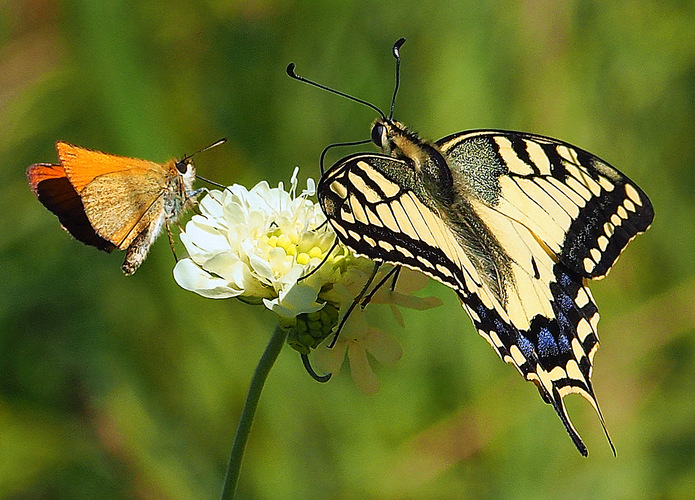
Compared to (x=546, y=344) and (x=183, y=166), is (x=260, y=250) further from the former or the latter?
(x=546, y=344)

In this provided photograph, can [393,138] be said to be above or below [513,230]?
above

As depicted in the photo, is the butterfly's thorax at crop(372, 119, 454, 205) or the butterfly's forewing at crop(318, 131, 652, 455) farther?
the butterfly's thorax at crop(372, 119, 454, 205)

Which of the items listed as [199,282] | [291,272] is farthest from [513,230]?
[199,282]

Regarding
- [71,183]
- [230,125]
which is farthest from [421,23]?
[71,183]

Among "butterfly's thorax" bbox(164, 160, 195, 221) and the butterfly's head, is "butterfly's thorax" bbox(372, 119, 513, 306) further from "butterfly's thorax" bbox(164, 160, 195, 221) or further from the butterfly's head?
"butterfly's thorax" bbox(164, 160, 195, 221)

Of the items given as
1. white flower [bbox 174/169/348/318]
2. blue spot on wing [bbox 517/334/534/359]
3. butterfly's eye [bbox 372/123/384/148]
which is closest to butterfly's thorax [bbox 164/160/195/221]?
white flower [bbox 174/169/348/318]

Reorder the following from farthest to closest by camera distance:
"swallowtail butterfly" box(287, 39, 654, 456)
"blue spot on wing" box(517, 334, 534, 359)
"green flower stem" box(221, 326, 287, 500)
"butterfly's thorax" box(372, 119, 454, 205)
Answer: "butterfly's thorax" box(372, 119, 454, 205) → "blue spot on wing" box(517, 334, 534, 359) → "swallowtail butterfly" box(287, 39, 654, 456) → "green flower stem" box(221, 326, 287, 500)
